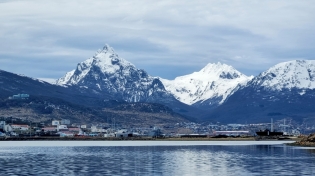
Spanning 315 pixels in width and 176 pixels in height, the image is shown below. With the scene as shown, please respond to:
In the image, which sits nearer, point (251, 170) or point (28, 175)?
point (28, 175)

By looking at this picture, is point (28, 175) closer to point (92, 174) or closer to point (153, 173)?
point (92, 174)

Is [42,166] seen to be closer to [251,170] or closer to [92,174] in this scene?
[92,174]

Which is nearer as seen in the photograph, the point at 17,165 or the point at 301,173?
the point at 301,173

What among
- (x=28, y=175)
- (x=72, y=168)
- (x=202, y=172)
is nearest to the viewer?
(x=28, y=175)

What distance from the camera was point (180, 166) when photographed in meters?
105

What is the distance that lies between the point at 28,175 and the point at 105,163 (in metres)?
25.8

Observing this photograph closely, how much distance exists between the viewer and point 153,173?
304 ft

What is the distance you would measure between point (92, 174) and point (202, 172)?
52.2 ft

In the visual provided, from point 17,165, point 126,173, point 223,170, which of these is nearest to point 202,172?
point 223,170

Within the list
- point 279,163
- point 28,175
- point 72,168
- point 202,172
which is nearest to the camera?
point 28,175

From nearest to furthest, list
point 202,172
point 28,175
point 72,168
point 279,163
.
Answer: point 28,175
point 202,172
point 72,168
point 279,163

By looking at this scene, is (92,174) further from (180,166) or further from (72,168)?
(180,166)

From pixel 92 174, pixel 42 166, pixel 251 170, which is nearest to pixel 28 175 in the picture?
pixel 92 174

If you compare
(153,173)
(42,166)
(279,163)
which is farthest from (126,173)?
(279,163)
